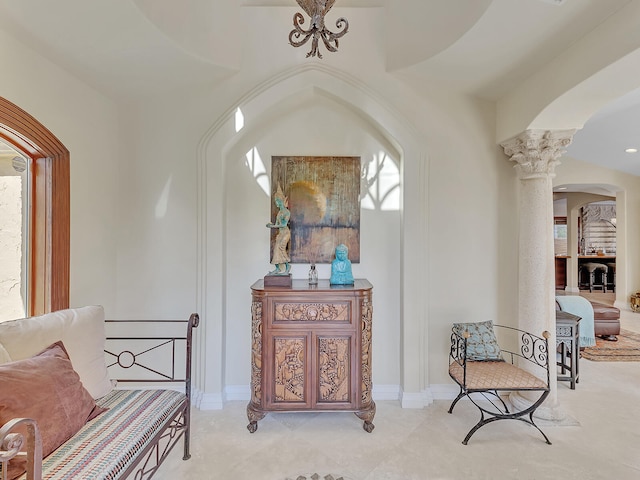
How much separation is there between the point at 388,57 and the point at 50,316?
3203 millimetres

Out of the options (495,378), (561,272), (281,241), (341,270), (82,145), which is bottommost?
(495,378)

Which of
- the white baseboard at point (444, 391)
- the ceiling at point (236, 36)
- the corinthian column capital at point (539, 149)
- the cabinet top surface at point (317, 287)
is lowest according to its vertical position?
the white baseboard at point (444, 391)

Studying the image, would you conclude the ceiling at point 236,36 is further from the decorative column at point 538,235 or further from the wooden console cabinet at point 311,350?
the wooden console cabinet at point 311,350

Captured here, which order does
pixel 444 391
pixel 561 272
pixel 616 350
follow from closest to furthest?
pixel 444 391 < pixel 616 350 < pixel 561 272

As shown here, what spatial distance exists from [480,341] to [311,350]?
4.75 feet

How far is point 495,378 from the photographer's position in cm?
254

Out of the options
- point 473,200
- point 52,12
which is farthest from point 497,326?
point 52,12

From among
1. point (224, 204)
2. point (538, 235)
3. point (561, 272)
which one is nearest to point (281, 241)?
point (224, 204)

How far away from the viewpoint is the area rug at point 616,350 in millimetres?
4270

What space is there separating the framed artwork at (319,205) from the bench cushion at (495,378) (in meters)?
1.30

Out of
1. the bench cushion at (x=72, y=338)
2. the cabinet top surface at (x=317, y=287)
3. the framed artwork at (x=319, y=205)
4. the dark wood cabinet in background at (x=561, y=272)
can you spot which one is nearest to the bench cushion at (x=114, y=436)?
the bench cushion at (x=72, y=338)

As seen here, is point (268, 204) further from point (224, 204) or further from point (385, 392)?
point (385, 392)

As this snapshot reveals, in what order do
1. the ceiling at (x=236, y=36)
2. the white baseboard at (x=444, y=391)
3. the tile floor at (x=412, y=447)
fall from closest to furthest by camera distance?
the ceiling at (x=236, y=36) < the tile floor at (x=412, y=447) < the white baseboard at (x=444, y=391)

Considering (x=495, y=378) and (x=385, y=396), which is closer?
(x=495, y=378)
